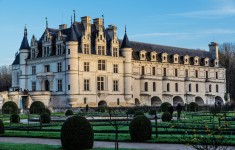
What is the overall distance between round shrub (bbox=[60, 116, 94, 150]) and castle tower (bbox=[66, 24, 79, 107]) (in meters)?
38.9

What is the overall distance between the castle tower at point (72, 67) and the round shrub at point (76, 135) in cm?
3890

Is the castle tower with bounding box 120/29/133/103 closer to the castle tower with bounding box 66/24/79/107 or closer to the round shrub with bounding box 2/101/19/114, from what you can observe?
the castle tower with bounding box 66/24/79/107

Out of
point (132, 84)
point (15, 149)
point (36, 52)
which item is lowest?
point (15, 149)

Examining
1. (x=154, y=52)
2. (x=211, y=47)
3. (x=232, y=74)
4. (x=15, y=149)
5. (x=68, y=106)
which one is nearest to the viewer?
(x=15, y=149)

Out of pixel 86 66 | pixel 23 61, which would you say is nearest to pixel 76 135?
pixel 86 66

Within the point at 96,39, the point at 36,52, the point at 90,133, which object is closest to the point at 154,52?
the point at 96,39

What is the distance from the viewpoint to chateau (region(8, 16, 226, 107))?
183 feet

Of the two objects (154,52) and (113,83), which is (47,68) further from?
(154,52)

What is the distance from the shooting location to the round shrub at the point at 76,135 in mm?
15781

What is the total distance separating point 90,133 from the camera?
1611 centimetres

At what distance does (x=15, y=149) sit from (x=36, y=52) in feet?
151

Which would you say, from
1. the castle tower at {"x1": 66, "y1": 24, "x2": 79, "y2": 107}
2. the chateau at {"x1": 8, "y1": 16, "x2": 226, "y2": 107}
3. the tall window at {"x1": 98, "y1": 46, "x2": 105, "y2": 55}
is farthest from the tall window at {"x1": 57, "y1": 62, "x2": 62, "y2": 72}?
the tall window at {"x1": 98, "y1": 46, "x2": 105, "y2": 55}

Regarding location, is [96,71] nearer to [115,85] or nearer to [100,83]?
[100,83]

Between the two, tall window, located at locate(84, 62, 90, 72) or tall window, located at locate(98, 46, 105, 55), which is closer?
tall window, located at locate(84, 62, 90, 72)
